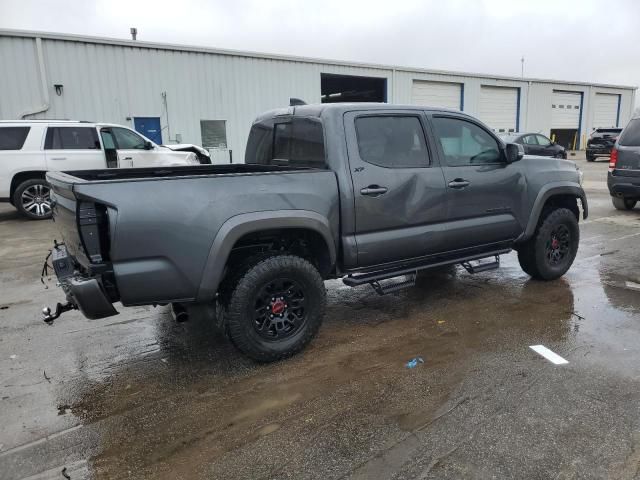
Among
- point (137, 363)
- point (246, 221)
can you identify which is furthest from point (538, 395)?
point (137, 363)

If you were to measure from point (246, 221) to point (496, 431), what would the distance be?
205 centimetres

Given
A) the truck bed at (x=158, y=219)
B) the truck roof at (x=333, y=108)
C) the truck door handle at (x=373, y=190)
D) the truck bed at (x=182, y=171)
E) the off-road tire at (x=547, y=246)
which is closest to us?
the truck bed at (x=158, y=219)

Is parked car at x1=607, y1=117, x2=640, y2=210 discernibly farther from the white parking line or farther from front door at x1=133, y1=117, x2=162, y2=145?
front door at x1=133, y1=117, x2=162, y2=145

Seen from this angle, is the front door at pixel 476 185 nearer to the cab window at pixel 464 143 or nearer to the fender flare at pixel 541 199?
the cab window at pixel 464 143

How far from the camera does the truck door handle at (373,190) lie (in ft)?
13.1

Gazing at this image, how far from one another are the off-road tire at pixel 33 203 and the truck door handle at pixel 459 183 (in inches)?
→ 352

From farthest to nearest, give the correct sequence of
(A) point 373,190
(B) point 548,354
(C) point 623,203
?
(C) point 623,203 → (A) point 373,190 → (B) point 548,354

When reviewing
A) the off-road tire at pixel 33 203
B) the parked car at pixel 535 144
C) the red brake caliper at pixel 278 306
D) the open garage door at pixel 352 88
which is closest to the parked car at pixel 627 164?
the red brake caliper at pixel 278 306

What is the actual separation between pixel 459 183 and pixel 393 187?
2.62ft

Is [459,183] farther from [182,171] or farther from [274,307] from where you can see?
[182,171]

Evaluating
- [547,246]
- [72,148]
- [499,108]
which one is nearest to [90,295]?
[547,246]

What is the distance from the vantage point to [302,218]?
12.0 ft

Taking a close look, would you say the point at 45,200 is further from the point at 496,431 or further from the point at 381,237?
the point at 496,431

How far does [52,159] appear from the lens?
34.5ft
